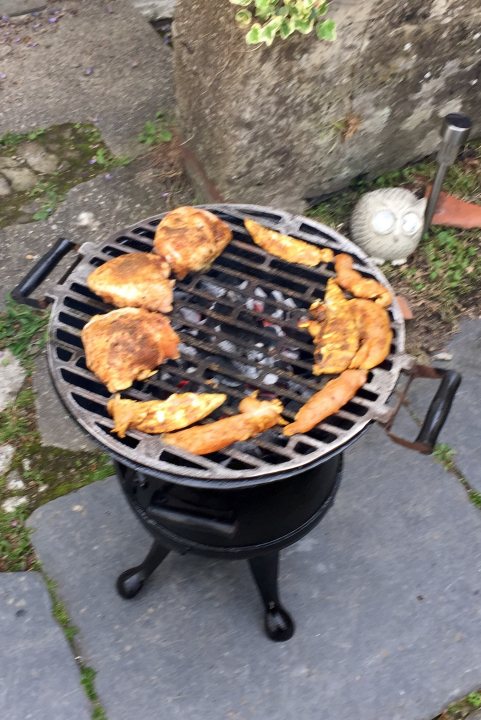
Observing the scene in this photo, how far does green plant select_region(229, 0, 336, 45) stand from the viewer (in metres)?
2.41

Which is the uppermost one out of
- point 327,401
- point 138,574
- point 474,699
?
point 327,401

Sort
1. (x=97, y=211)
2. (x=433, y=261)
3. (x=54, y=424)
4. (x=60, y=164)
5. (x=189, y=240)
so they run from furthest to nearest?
(x=60, y=164) < (x=97, y=211) < (x=433, y=261) < (x=54, y=424) < (x=189, y=240)

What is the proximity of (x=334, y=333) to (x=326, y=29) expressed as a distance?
1.36m

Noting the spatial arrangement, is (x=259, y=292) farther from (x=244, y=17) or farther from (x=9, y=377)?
(x=9, y=377)

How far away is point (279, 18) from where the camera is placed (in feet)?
8.00

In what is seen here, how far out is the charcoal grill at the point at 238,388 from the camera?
5.46 feet

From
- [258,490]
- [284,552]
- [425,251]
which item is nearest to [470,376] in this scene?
[425,251]

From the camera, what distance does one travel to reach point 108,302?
196 centimetres

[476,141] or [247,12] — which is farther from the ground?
[247,12]

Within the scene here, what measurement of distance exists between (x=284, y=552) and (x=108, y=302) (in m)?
1.23

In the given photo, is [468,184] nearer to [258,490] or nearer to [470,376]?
[470,376]

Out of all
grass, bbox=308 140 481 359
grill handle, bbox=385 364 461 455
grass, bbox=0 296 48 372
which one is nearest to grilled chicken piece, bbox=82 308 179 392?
grill handle, bbox=385 364 461 455

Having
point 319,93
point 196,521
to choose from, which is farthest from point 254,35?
point 196,521

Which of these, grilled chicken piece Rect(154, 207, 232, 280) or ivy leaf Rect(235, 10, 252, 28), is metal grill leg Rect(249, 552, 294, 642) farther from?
ivy leaf Rect(235, 10, 252, 28)
